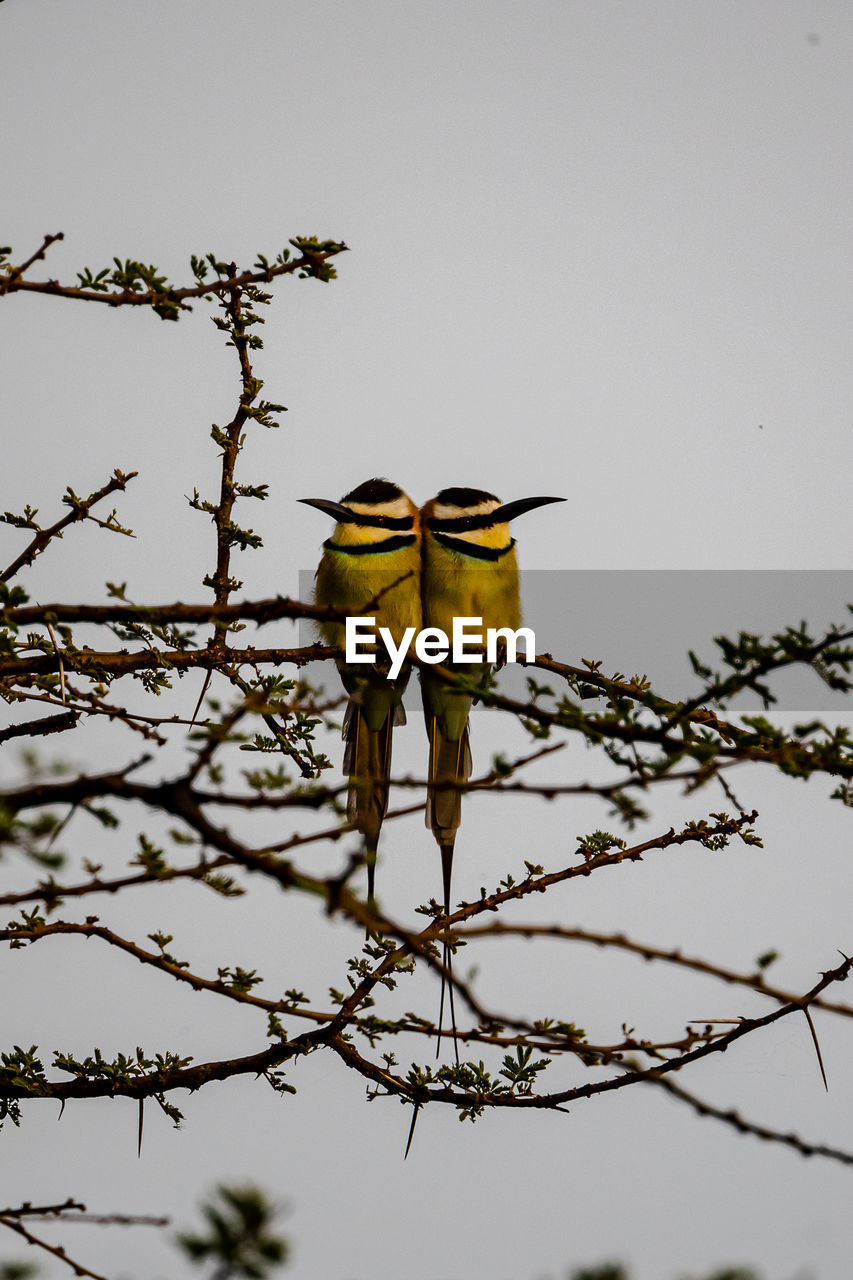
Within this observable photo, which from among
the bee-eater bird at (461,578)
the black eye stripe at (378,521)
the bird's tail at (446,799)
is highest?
the black eye stripe at (378,521)

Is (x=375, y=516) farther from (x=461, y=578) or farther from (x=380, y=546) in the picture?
(x=461, y=578)

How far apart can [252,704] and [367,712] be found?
1.65 m

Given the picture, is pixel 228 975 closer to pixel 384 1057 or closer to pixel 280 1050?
pixel 280 1050

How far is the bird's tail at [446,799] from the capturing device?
2.01m

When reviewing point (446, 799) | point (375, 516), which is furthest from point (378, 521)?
point (446, 799)

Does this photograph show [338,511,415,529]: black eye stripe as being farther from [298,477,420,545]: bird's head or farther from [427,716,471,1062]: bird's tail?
[427,716,471,1062]: bird's tail

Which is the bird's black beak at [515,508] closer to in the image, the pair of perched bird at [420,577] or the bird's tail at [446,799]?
the pair of perched bird at [420,577]

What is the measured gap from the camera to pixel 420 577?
3078 mm

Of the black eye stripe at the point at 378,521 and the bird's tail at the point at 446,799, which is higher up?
the black eye stripe at the point at 378,521

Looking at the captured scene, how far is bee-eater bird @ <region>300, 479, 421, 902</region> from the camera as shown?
9.19 feet

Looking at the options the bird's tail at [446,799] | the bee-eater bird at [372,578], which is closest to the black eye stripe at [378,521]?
the bee-eater bird at [372,578]

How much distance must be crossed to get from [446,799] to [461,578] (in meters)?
0.68

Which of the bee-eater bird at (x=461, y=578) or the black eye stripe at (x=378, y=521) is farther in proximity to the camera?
the black eye stripe at (x=378, y=521)

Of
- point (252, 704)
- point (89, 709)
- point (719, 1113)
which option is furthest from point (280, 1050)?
point (719, 1113)
